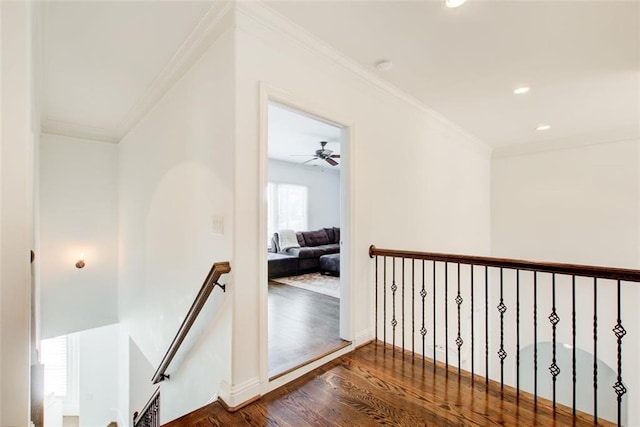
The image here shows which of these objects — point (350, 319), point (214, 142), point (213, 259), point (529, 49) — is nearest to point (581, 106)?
point (529, 49)

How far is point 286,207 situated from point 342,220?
5.12 meters

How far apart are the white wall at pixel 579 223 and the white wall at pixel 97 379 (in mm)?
7829

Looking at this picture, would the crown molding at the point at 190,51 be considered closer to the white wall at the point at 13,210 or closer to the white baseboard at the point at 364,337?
the white wall at the point at 13,210

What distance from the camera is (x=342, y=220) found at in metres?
2.73

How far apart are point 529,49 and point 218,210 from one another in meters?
2.85

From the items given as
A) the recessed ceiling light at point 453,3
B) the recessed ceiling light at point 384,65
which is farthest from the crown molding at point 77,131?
the recessed ceiling light at point 453,3

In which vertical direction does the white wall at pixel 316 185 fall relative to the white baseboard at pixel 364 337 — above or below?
above

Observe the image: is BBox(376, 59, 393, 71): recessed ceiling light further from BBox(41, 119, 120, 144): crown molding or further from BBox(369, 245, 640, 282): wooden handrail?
BBox(41, 119, 120, 144): crown molding

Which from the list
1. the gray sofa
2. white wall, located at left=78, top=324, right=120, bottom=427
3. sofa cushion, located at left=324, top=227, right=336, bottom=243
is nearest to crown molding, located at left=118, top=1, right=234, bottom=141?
the gray sofa

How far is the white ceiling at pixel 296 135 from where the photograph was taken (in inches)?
167

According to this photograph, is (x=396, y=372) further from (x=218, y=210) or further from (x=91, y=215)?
(x=91, y=215)

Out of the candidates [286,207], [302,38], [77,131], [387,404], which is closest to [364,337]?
[387,404]

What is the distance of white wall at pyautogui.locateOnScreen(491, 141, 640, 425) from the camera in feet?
14.4

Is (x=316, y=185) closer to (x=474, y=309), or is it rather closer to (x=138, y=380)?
(x=474, y=309)
